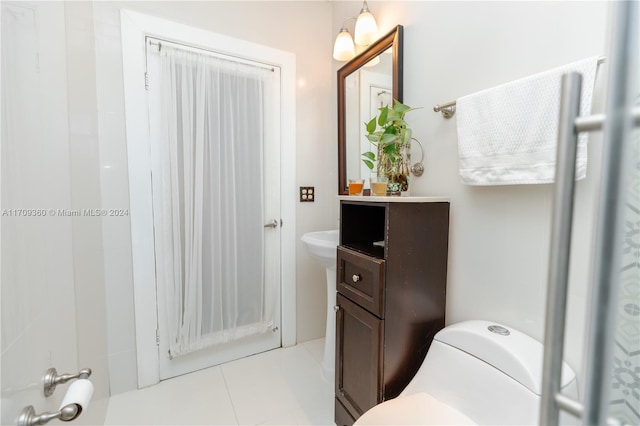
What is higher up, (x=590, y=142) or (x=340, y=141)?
(x=340, y=141)

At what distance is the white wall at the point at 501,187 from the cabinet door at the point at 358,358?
0.41 metres

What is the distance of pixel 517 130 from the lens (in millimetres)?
880

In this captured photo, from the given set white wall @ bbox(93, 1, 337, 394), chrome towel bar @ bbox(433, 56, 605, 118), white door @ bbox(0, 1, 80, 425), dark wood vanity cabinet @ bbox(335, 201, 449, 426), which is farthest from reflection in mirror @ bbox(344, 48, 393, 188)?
white door @ bbox(0, 1, 80, 425)

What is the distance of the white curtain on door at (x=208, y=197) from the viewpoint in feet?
5.16

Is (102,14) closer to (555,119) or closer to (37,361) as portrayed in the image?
(37,361)

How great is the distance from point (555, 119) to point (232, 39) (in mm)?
1714

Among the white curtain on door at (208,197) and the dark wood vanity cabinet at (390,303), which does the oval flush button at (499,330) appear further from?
the white curtain on door at (208,197)

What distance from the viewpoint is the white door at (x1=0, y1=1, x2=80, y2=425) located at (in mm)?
631

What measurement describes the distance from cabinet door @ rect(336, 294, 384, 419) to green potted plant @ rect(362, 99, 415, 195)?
571 mm

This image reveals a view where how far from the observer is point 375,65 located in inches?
63.6

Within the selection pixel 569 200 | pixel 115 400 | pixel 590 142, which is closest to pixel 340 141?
pixel 590 142

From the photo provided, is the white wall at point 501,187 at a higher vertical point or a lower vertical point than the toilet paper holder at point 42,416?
higher

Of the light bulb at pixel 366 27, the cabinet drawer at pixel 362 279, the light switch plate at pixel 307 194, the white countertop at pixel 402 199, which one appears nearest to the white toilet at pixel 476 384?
the cabinet drawer at pixel 362 279

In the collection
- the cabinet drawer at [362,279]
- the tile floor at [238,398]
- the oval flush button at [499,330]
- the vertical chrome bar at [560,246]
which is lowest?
the tile floor at [238,398]
